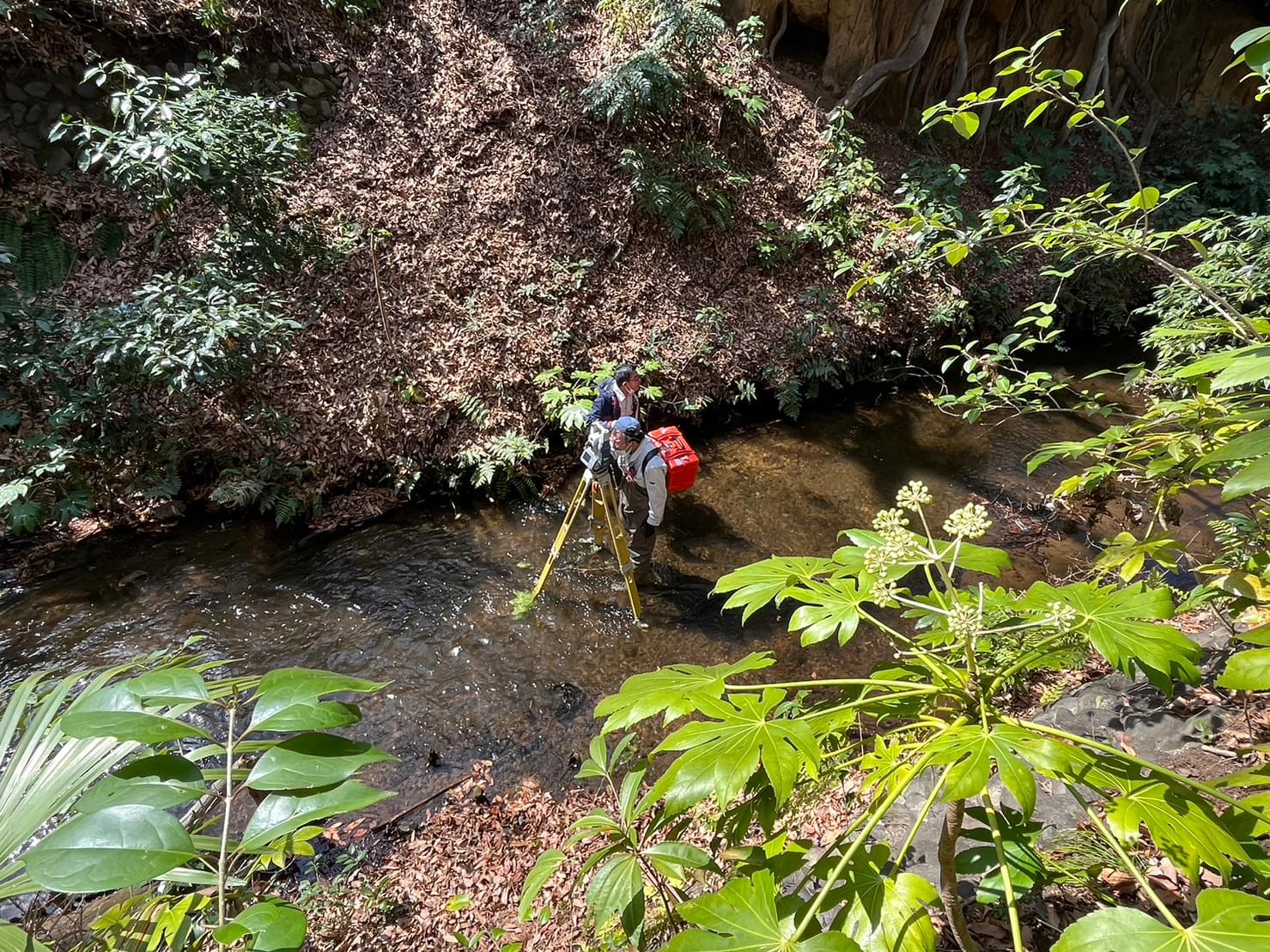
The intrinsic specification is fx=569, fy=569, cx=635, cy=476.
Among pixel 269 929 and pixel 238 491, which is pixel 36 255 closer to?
pixel 238 491

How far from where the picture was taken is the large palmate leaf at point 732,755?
3.07 ft

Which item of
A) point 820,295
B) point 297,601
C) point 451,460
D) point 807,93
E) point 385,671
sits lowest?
point 385,671

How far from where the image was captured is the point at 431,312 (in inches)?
253

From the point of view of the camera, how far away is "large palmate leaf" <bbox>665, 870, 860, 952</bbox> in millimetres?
844

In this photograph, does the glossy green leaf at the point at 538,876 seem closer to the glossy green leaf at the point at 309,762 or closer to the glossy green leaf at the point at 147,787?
the glossy green leaf at the point at 309,762

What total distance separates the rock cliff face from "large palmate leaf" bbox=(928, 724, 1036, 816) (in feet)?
37.4

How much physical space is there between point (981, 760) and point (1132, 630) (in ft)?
1.47

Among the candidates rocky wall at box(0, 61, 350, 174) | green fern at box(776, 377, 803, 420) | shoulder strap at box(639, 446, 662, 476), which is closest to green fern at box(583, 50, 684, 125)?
rocky wall at box(0, 61, 350, 174)

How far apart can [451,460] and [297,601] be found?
1893 millimetres

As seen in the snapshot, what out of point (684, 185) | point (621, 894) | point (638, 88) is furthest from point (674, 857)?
point (638, 88)

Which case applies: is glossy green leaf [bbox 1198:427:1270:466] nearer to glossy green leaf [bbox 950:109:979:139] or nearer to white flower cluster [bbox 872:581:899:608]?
white flower cluster [bbox 872:581:899:608]

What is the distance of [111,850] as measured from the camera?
0.70m

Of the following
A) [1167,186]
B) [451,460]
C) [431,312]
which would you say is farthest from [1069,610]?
[1167,186]

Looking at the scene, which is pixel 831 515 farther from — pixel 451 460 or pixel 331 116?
pixel 331 116
